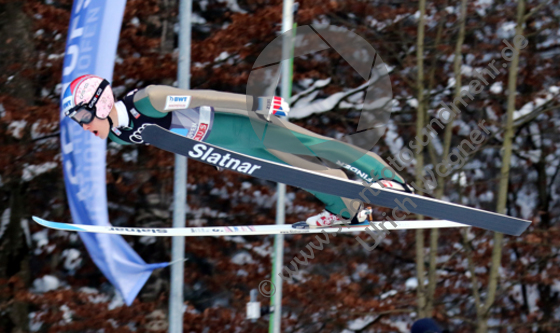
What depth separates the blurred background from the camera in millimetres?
6137

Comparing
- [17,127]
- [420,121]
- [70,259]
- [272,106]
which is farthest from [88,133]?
[420,121]

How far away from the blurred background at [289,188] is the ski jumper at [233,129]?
260 centimetres

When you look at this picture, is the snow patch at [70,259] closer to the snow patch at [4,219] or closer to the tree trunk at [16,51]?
the snow patch at [4,219]

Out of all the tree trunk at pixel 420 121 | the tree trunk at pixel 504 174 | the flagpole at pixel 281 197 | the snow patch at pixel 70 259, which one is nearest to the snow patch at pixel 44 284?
the snow patch at pixel 70 259

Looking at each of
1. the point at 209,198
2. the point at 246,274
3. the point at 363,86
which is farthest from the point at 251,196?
the point at 363,86

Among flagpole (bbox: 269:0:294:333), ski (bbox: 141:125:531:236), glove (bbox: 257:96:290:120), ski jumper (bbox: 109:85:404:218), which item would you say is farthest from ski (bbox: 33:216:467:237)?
glove (bbox: 257:96:290:120)

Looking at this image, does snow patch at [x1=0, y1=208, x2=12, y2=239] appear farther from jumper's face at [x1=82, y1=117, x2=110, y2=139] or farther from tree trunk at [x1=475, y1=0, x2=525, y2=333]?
tree trunk at [x1=475, y1=0, x2=525, y2=333]

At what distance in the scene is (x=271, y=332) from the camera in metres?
5.47

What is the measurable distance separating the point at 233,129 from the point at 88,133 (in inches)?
52.6

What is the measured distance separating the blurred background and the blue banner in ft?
5.01

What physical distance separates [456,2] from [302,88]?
2.52m

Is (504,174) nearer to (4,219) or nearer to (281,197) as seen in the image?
(281,197)

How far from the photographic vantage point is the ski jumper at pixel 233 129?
3311 mm

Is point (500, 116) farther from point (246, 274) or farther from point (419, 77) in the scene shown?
point (246, 274)
